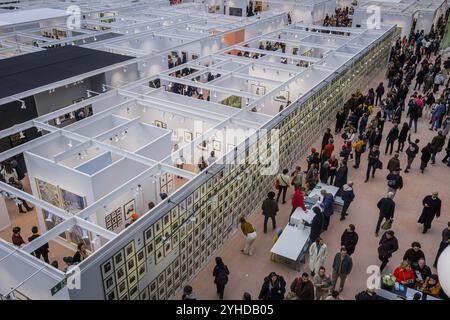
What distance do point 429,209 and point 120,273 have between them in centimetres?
661

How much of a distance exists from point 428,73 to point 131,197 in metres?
15.7

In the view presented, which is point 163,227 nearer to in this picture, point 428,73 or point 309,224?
point 309,224

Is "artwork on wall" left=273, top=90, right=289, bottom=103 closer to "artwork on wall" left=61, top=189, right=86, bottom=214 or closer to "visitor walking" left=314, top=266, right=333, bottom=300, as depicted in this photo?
"artwork on wall" left=61, top=189, right=86, bottom=214

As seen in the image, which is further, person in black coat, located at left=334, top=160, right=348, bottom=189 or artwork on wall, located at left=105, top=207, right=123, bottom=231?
person in black coat, located at left=334, top=160, right=348, bottom=189

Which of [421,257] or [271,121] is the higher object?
[271,121]

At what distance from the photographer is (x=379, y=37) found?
61.5 ft

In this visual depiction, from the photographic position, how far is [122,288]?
6168 mm

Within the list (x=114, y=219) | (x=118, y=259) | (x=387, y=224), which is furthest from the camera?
(x=387, y=224)

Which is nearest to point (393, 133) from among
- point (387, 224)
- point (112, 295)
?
point (387, 224)

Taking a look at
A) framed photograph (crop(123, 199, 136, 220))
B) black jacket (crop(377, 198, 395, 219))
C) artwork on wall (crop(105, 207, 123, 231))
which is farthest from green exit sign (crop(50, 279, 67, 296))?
black jacket (crop(377, 198, 395, 219))

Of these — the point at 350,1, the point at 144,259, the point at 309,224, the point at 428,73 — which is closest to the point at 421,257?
the point at 309,224

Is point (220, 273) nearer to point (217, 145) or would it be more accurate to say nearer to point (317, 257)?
point (317, 257)

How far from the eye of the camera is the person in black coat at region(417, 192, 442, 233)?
28.3 feet
